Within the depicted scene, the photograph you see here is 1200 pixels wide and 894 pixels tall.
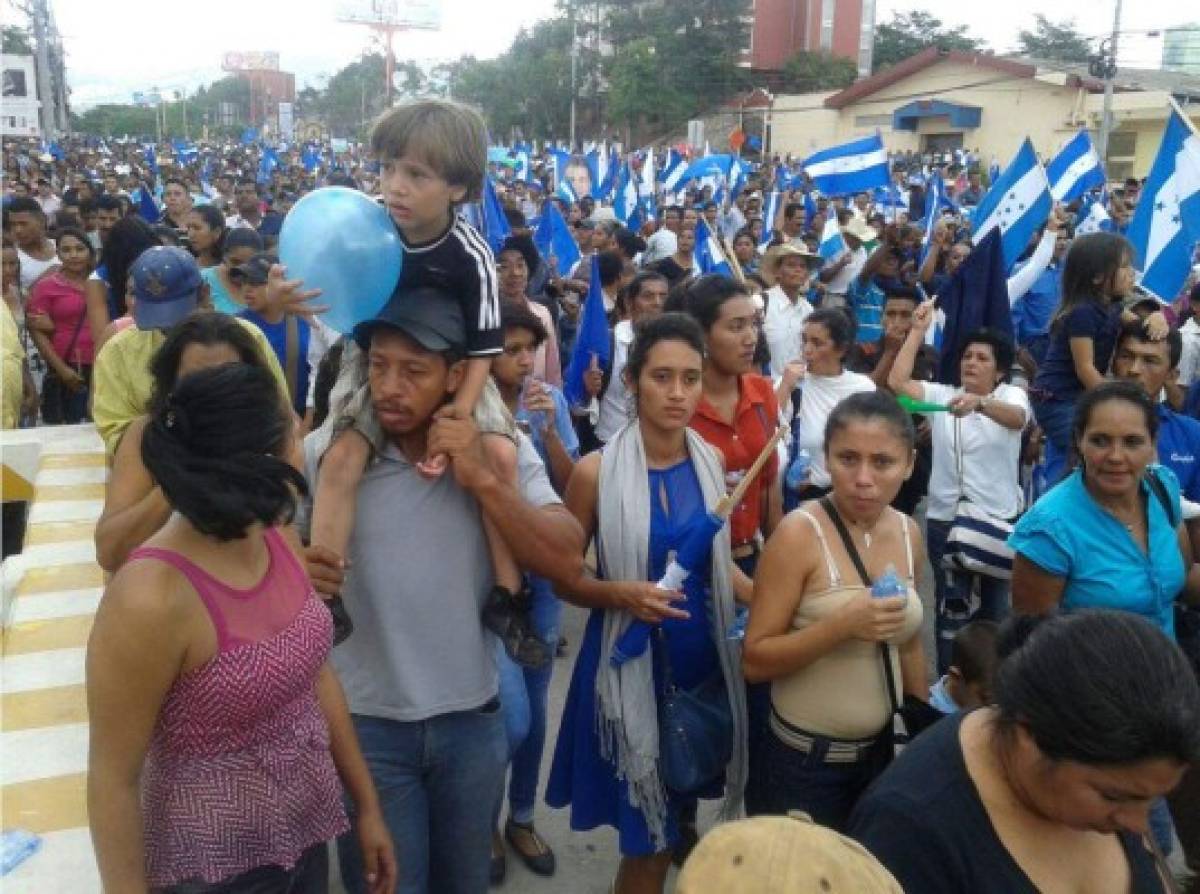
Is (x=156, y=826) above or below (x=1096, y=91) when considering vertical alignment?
below

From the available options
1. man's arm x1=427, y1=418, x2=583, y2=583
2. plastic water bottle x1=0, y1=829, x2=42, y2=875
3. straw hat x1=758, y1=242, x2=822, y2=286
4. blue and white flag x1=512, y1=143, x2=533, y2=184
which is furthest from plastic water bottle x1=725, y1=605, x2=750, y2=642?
blue and white flag x1=512, y1=143, x2=533, y2=184

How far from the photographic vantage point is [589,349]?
5.11m

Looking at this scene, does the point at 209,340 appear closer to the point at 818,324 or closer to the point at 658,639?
the point at 658,639

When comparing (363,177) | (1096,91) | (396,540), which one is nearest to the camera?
(396,540)

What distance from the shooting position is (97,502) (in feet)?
13.8

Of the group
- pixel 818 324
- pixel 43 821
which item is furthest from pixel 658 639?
pixel 818 324

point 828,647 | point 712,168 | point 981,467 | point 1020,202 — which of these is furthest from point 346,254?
point 712,168

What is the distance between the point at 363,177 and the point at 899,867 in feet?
75.1

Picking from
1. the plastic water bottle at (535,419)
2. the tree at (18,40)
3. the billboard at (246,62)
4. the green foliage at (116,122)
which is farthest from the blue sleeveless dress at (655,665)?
the billboard at (246,62)

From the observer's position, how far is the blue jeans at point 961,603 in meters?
3.78

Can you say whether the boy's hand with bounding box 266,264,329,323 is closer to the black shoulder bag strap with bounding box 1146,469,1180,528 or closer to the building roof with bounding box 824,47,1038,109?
the black shoulder bag strap with bounding box 1146,469,1180,528

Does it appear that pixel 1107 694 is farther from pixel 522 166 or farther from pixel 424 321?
pixel 522 166

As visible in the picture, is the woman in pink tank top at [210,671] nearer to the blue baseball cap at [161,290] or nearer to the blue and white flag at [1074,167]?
the blue baseball cap at [161,290]

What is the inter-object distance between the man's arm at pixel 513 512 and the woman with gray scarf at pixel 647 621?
0.98 ft
